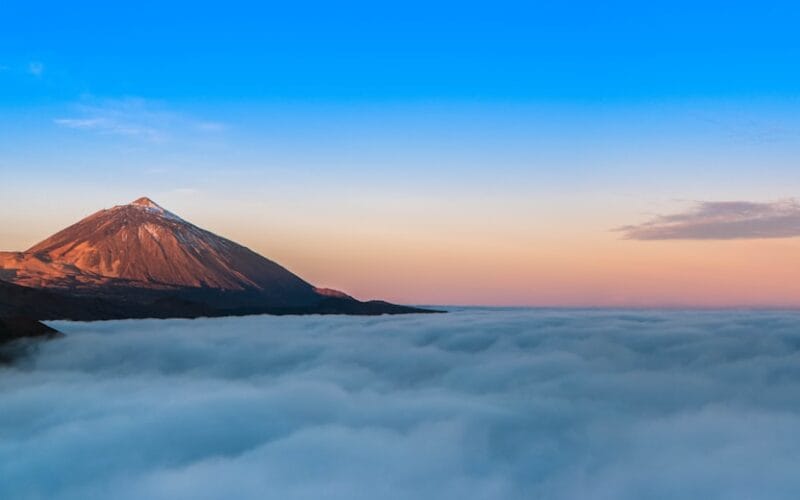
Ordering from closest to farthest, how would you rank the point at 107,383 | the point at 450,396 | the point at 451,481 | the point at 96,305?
the point at 451,481 < the point at 450,396 < the point at 107,383 < the point at 96,305

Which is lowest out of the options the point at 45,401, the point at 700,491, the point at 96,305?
the point at 700,491

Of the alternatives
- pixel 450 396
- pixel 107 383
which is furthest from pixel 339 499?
pixel 107 383

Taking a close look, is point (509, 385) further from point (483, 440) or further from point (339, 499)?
point (339, 499)

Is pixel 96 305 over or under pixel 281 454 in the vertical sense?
over

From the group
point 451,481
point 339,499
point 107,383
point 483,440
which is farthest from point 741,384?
point 107,383

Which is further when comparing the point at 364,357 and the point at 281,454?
the point at 364,357

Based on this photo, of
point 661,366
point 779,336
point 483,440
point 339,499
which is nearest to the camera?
point 339,499

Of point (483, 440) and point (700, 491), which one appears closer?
point (700, 491)

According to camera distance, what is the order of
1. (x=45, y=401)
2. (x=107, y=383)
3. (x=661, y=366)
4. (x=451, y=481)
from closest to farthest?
1. (x=451, y=481)
2. (x=45, y=401)
3. (x=107, y=383)
4. (x=661, y=366)

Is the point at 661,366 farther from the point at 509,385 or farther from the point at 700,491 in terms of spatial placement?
the point at 700,491
